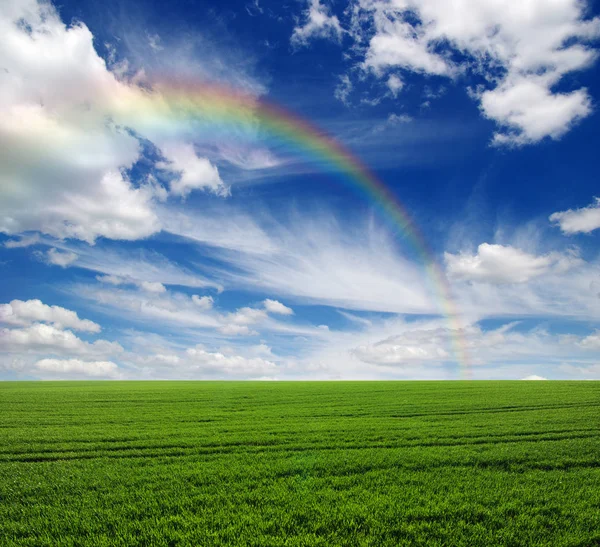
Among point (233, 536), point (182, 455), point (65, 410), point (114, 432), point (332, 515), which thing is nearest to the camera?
point (233, 536)

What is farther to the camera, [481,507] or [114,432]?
[114,432]

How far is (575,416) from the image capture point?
2120cm

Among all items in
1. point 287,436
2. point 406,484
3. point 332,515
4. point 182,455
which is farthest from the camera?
point 287,436

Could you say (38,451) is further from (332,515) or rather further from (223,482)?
(332,515)

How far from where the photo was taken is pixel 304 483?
9.92 metres

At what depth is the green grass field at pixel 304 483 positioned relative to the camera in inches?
292

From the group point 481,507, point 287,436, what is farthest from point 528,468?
point 287,436

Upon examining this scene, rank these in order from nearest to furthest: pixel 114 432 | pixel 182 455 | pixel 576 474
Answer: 1. pixel 576 474
2. pixel 182 455
3. pixel 114 432

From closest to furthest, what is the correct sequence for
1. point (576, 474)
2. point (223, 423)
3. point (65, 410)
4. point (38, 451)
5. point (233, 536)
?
point (233, 536)
point (576, 474)
point (38, 451)
point (223, 423)
point (65, 410)

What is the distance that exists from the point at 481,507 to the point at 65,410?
27.9 m

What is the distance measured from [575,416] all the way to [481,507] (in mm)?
17215

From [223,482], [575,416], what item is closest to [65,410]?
[223,482]

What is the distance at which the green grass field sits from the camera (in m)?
7.43

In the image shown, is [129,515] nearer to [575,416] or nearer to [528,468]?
[528,468]
